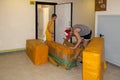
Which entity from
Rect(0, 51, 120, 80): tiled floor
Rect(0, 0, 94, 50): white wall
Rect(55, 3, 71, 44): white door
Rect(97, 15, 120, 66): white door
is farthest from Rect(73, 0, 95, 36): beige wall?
Rect(0, 51, 120, 80): tiled floor

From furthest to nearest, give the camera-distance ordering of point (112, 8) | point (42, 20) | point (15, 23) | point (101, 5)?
point (42, 20), point (15, 23), point (101, 5), point (112, 8)

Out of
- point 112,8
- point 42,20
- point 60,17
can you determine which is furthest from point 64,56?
point 42,20

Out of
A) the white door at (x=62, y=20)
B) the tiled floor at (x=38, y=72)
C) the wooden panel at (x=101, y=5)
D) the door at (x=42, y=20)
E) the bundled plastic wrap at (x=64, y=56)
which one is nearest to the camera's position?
the tiled floor at (x=38, y=72)

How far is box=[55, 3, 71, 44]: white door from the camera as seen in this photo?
5.88 meters

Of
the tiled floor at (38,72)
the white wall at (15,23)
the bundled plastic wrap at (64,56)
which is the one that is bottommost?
the tiled floor at (38,72)

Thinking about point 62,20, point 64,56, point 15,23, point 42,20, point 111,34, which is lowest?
point 64,56

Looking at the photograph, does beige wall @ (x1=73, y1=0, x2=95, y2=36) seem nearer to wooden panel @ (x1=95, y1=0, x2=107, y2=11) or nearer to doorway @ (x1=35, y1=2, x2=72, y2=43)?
doorway @ (x1=35, y1=2, x2=72, y2=43)

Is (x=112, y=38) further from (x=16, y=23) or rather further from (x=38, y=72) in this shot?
(x=16, y=23)

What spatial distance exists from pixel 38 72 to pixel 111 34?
2.31 m

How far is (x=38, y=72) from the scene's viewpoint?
374 centimetres

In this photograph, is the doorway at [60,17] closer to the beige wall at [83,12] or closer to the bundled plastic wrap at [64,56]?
the beige wall at [83,12]

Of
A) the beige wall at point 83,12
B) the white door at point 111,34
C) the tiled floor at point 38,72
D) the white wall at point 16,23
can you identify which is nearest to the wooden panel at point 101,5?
the white door at point 111,34

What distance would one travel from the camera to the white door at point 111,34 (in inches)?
158

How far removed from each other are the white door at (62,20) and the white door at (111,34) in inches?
62.9
